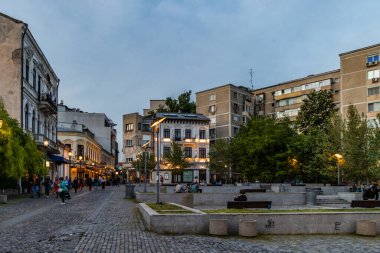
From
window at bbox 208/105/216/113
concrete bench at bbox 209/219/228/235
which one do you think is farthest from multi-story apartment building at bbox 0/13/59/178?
window at bbox 208/105/216/113

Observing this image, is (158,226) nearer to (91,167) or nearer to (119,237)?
(119,237)

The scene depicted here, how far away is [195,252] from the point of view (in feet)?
35.6

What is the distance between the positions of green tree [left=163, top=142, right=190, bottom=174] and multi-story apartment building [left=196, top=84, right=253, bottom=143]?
13.9 metres

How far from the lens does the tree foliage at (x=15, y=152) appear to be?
29797 mm

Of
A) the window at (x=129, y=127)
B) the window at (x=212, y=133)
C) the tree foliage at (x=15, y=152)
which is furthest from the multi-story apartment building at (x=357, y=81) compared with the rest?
the tree foliage at (x=15, y=152)

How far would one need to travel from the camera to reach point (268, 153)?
5672cm

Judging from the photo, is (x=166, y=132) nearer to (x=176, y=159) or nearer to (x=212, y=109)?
(x=176, y=159)

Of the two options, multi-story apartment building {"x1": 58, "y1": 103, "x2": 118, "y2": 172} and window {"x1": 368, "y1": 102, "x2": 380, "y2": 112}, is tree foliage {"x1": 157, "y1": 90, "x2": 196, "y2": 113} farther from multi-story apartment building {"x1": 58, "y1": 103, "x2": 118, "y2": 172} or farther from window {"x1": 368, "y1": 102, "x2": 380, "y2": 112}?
window {"x1": 368, "y1": 102, "x2": 380, "y2": 112}

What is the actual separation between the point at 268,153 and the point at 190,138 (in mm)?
26840

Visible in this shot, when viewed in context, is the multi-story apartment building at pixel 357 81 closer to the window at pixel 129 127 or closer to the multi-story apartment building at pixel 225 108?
the multi-story apartment building at pixel 225 108

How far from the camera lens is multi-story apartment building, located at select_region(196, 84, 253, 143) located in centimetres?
8512

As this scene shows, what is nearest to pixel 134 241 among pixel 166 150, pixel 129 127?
pixel 166 150

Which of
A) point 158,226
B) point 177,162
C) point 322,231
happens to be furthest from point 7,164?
point 177,162

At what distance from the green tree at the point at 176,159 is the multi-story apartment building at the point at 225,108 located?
45.6 feet
